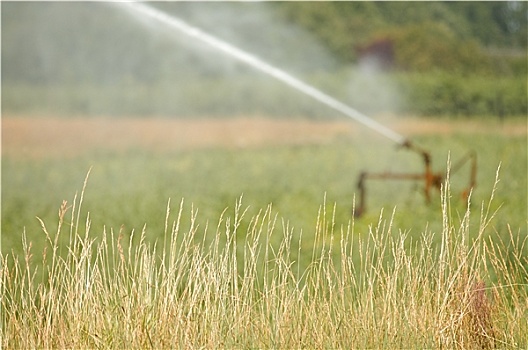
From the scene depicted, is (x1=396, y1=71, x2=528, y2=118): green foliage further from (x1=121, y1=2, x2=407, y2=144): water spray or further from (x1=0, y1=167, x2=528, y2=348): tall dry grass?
(x1=0, y1=167, x2=528, y2=348): tall dry grass

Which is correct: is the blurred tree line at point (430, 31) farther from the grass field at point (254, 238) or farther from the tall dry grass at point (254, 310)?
the tall dry grass at point (254, 310)

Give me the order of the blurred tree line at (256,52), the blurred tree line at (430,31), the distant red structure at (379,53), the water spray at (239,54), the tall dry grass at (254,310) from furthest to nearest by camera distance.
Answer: the blurred tree line at (430,31) < the distant red structure at (379,53) < the blurred tree line at (256,52) < the water spray at (239,54) < the tall dry grass at (254,310)

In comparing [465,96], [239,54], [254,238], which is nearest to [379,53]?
[465,96]

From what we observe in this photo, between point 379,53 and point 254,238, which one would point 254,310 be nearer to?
point 254,238

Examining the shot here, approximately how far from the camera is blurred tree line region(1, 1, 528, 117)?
2541cm

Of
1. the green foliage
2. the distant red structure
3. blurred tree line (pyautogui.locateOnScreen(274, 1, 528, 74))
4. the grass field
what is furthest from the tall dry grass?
blurred tree line (pyautogui.locateOnScreen(274, 1, 528, 74))

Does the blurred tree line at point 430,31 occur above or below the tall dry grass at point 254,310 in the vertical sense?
above

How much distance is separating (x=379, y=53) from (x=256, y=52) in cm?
570

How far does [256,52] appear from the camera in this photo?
102 ft

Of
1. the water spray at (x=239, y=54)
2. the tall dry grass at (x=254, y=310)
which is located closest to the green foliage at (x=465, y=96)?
the water spray at (x=239, y=54)

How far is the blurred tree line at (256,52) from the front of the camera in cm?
2541

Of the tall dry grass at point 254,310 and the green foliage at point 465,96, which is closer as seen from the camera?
the tall dry grass at point 254,310

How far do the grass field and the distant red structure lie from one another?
309 cm

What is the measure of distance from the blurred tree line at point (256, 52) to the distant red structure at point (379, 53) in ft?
0.16
